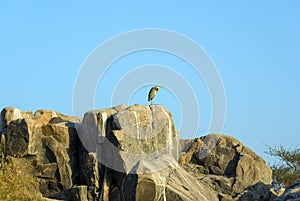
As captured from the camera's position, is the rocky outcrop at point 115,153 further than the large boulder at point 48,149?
No

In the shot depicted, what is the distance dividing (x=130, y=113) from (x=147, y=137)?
1.77m

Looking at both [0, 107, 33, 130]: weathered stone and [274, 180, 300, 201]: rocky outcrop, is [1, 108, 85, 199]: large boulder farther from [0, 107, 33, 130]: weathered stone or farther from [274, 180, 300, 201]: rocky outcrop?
[274, 180, 300, 201]: rocky outcrop

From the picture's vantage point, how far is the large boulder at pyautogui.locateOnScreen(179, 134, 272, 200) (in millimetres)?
38188

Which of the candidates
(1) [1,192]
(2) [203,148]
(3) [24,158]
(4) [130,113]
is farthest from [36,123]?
(1) [1,192]

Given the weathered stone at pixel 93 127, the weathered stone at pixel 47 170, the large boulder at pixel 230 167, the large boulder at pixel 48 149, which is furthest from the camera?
the weathered stone at pixel 47 170

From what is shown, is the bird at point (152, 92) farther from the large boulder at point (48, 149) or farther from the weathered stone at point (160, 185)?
the weathered stone at point (160, 185)

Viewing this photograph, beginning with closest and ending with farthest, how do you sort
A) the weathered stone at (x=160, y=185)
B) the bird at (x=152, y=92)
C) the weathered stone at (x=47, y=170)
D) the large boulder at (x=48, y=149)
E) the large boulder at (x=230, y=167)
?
the weathered stone at (x=160, y=185) < the large boulder at (x=230, y=167) < the large boulder at (x=48, y=149) < the weathered stone at (x=47, y=170) < the bird at (x=152, y=92)

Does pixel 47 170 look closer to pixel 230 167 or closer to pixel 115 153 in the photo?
pixel 115 153

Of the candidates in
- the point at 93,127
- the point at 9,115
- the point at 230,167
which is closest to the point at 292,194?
the point at 230,167

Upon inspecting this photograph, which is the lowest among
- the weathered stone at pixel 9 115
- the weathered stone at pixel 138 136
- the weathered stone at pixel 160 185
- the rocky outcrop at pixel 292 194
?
the rocky outcrop at pixel 292 194

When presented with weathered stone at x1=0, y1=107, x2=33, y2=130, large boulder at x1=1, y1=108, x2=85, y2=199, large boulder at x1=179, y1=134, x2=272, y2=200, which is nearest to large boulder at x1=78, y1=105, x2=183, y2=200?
large boulder at x1=1, y1=108, x2=85, y2=199

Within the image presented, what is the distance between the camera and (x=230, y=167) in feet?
134

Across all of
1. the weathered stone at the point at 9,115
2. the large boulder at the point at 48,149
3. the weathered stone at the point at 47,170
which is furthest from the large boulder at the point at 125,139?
the weathered stone at the point at 9,115

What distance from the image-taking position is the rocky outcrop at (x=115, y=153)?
39.3m
